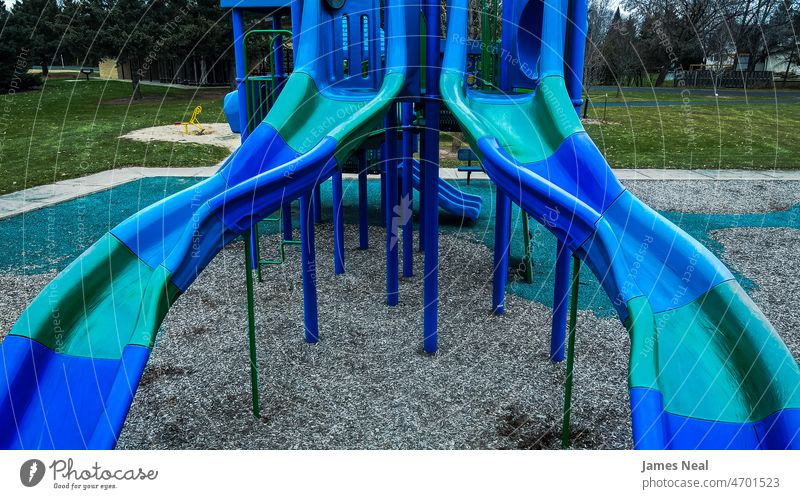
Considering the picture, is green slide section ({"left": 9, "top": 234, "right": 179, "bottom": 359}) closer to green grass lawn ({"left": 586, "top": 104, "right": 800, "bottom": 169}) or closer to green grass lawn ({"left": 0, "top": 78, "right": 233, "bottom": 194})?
green grass lawn ({"left": 0, "top": 78, "right": 233, "bottom": 194})

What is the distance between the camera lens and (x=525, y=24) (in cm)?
602

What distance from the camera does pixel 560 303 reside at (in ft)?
18.2

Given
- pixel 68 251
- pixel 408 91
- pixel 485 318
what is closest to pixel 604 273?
pixel 408 91

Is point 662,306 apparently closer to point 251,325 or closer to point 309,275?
point 251,325

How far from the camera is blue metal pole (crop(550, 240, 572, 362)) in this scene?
548 cm

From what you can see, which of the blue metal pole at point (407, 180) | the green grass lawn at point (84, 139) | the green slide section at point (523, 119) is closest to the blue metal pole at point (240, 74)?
the green grass lawn at point (84, 139)

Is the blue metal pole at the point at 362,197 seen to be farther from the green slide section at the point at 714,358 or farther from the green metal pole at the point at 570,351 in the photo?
the green slide section at the point at 714,358

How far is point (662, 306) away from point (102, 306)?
3437 millimetres

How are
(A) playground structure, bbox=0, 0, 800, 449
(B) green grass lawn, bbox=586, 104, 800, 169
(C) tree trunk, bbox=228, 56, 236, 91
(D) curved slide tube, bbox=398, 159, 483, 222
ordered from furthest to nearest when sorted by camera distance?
(C) tree trunk, bbox=228, 56, 236, 91
(B) green grass lawn, bbox=586, 104, 800, 169
(D) curved slide tube, bbox=398, 159, 483, 222
(A) playground structure, bbox=0, 0, 800, 449
